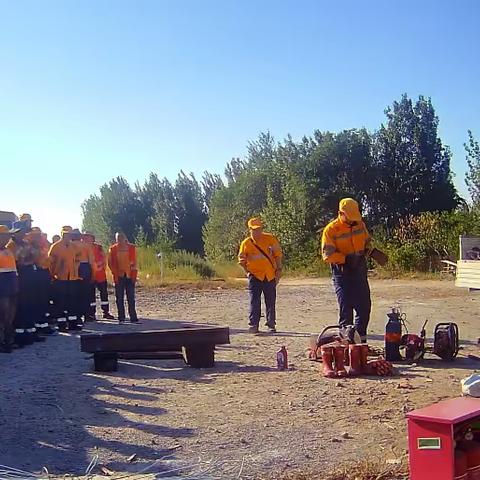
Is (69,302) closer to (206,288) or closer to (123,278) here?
(123,278)

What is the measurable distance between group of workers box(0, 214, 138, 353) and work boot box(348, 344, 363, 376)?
516 cm

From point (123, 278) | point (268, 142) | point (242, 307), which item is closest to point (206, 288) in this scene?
point (242, 307)

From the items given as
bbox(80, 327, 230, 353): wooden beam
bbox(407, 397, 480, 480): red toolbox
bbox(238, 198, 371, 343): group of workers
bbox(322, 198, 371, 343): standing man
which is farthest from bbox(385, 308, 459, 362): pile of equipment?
bbox(407, 397, 480, 480): red toolbox

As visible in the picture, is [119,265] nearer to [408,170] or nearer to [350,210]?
[350,210]

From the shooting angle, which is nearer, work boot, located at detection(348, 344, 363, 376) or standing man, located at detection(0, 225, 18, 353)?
work boot, located at detection(348, 344, 363, 376)

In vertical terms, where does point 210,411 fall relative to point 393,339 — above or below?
below

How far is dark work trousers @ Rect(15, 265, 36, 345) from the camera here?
38.8ft

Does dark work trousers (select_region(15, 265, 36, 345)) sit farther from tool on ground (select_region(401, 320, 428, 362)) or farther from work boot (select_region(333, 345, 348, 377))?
tool on ground (select_region(401, 320, 428, 362))

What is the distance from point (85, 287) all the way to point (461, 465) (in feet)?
35.5

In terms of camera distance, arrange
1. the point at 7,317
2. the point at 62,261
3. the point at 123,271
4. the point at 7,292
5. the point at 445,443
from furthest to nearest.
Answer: the point at 123,271
the point at 62,261
the point at 7,317
the point at 7,292
the point at 445,443

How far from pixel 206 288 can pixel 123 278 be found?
1125 cm

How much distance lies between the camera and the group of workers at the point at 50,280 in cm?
1114

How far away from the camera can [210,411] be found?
7.17 meters

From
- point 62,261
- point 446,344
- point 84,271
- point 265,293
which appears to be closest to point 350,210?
point 446,344
